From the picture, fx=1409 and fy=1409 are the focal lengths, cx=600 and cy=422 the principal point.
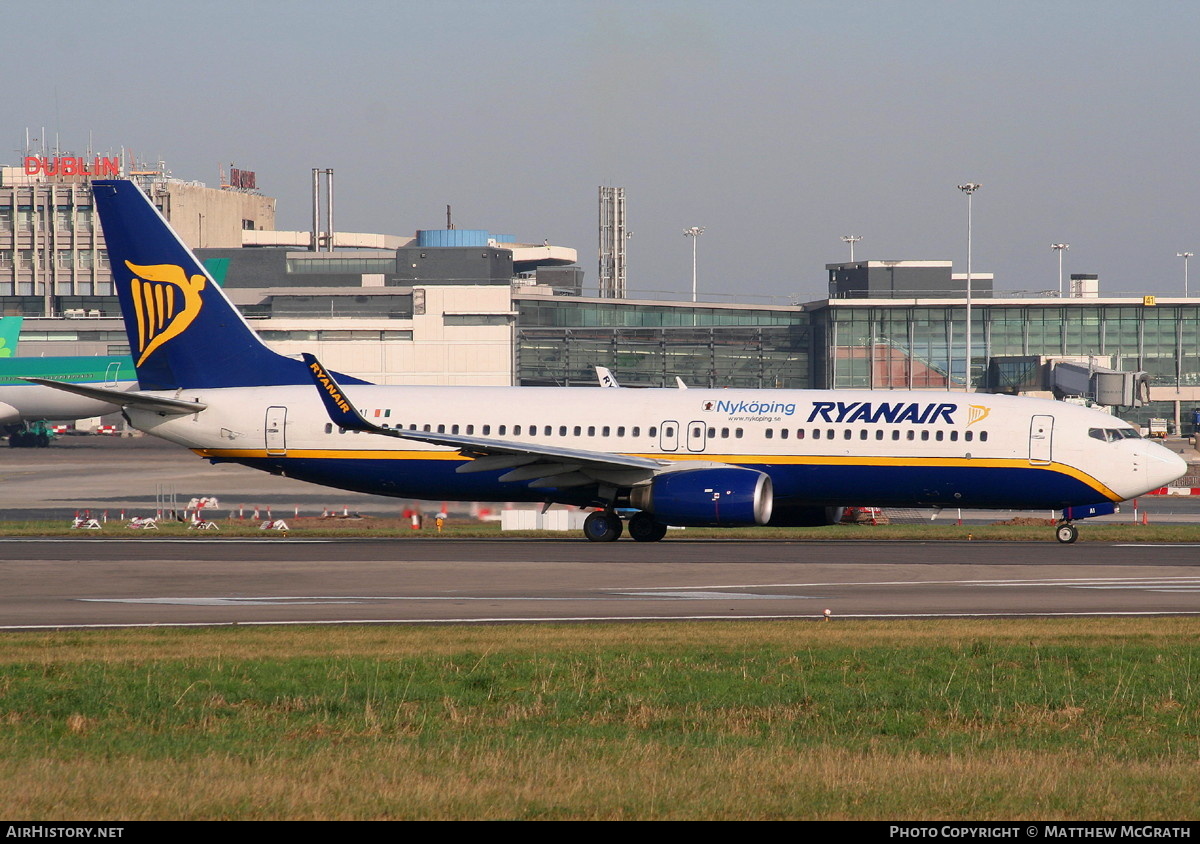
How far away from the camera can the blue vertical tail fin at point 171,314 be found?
3969cm

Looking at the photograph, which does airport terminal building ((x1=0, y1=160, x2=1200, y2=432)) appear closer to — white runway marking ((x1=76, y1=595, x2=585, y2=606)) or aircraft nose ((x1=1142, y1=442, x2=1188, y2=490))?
aircraft nose ((x1=1142, y1=442, x2=1188, y2=490))

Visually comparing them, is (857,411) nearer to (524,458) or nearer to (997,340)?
(524,458)

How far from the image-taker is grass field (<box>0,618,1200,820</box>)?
1036cm

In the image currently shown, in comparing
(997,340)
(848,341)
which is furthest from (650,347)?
(997,340)

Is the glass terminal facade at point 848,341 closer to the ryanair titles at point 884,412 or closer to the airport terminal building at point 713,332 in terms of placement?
the airport terminal building at point 713,332

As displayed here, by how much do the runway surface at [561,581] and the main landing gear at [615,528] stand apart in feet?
2.19

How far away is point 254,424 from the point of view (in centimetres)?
3891

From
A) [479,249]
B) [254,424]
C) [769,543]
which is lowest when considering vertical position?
[769,543]

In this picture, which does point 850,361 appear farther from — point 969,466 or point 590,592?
point 590,592

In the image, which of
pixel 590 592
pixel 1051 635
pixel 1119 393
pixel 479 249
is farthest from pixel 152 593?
pixel 479 249

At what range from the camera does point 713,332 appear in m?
106

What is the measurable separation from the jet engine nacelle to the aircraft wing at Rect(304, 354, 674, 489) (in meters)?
1.07
